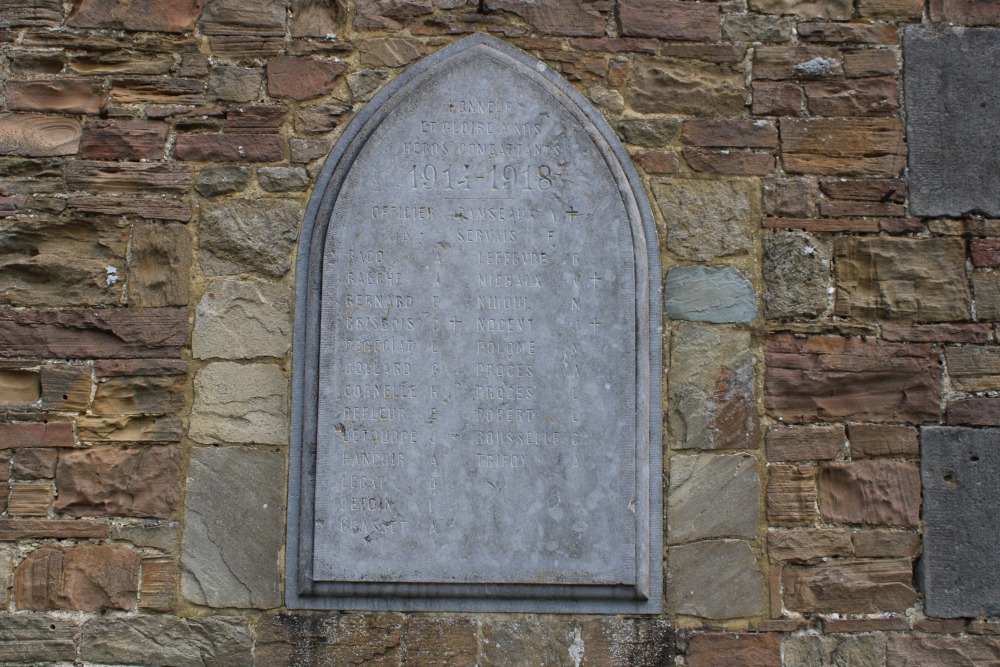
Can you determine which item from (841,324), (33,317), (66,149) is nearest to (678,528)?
(841,324)

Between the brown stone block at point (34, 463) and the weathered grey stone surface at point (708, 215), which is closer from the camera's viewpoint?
the brown stone block at point (34, 463)

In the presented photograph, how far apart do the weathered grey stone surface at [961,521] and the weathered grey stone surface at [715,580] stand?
63 cm

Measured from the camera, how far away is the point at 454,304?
10.4 ft

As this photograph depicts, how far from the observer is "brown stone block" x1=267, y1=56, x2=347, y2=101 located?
131 inches

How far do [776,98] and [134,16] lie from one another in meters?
2.52

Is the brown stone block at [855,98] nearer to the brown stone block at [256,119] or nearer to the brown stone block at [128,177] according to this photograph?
the brown stone block at [256,119]

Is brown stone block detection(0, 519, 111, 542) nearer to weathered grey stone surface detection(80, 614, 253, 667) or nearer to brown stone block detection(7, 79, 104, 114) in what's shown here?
weathered grey stone surface detection(80, 614, 253, 667)

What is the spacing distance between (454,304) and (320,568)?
1.06m

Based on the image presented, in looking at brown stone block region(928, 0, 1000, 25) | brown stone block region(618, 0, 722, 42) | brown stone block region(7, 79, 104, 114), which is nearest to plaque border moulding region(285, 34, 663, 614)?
brown stone block region(618, 0, 722, 42)

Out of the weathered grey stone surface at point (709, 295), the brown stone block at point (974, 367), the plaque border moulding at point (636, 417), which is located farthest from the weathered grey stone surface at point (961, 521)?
the plaque border moulding at point (636, 417)

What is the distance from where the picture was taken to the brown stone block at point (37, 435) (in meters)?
3.14

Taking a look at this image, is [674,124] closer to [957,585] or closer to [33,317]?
[957,585]

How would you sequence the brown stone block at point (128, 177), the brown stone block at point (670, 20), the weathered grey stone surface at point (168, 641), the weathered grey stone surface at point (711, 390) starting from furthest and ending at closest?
the brown stone block at point (670, 20), the brown stone block at point (128, 177), the weathered grey stone surface at point (711, 390), the weathered grey stone surface at point (168, 641)

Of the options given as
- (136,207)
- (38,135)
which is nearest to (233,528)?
(136,207)
